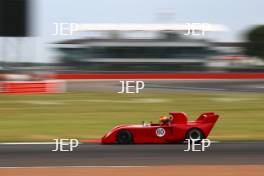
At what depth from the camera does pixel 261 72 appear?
37.9 meters

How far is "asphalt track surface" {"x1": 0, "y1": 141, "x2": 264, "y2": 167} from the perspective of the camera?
7867mm

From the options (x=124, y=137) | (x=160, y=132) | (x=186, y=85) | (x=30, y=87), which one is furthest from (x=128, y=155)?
(x=186, y=85)

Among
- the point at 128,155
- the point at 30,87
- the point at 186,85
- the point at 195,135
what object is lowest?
the point at 186,85

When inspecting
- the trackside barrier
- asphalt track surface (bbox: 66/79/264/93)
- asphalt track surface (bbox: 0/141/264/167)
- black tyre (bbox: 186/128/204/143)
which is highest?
black tyre (bbox: 186/128/204/143)

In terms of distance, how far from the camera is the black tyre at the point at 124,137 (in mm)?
9664

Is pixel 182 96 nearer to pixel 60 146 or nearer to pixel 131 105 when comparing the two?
pixel 131 105

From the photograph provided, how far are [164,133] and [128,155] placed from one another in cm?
124

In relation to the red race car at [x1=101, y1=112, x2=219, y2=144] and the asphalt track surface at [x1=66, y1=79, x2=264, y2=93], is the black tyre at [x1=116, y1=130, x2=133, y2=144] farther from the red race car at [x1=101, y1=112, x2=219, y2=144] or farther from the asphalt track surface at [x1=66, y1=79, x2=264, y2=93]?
the asphalt track surface at [x1=66, y1=79, x2=264, y2=93]

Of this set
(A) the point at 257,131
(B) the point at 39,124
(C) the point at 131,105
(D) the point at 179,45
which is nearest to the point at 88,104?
(C) the point at 131,105

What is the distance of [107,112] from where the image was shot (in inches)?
722

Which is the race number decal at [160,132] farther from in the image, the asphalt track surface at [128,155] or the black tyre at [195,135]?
the black tyre at [195,135]

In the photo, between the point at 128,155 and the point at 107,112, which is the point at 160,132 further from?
the point at 107,112

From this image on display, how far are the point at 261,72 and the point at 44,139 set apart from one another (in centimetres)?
2812

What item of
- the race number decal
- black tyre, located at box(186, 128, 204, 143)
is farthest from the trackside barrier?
black tyre, located at box(186, 128, 204, 143)
